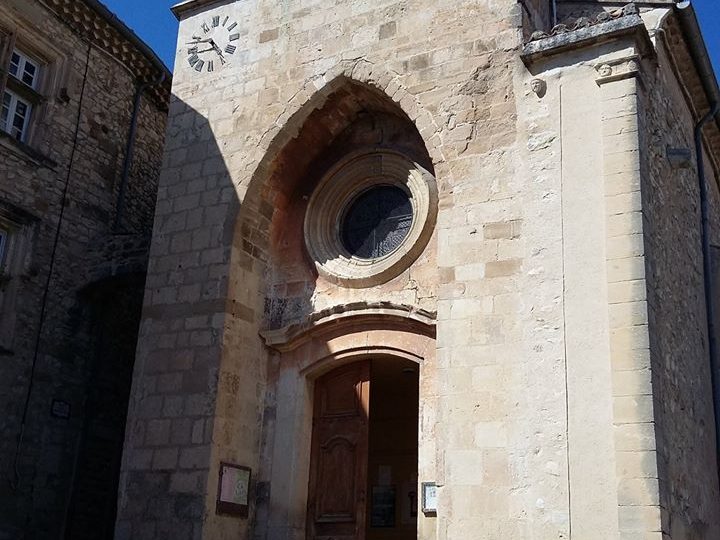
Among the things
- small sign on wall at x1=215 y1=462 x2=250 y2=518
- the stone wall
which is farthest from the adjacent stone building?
the stone wall

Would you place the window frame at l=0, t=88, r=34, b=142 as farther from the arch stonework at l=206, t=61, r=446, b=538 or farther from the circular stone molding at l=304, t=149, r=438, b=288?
the circular stone molding at l=304, t=149, r=438, b=288

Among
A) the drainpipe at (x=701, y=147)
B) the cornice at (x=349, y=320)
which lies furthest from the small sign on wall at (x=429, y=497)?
the drainpipe at (x=701, y=147)

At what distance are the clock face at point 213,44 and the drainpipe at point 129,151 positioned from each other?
2.42m

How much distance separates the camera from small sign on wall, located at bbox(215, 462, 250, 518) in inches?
325

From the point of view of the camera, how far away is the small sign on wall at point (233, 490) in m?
8.25

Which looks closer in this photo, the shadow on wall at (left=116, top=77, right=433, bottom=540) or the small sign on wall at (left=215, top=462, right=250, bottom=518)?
the small sign on wall at (left=215, top=462, right=250, bottom=518)

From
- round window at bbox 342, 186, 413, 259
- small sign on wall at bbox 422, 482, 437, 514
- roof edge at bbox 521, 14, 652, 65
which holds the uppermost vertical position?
roof edge at bbox 521, 14, 652, 65

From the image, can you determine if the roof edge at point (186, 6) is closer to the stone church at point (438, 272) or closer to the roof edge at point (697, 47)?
the stone church at point (438, 272)

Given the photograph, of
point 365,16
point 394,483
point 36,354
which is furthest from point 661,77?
point 36,354

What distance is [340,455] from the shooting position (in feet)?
28.7

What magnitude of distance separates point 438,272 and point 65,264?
506 centimetres

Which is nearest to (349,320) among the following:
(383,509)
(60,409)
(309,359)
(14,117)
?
(309,359)

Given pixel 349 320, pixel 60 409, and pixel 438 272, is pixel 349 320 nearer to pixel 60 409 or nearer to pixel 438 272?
pixel 438 272

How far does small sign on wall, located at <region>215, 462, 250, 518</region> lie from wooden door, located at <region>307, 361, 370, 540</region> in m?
0.61
